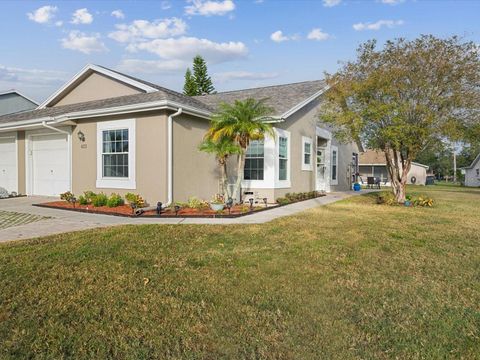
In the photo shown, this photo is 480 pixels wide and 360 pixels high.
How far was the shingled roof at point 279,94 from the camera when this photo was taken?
1384 centimetres

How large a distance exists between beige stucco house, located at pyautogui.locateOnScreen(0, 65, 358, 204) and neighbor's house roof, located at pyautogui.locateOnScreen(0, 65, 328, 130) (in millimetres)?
39

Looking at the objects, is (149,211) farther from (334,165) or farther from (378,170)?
(378,170)

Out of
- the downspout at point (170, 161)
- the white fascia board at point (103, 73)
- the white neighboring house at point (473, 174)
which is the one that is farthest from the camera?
the white neighboring house at point (473, 174)

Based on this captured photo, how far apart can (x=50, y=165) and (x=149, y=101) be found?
20.5 feet

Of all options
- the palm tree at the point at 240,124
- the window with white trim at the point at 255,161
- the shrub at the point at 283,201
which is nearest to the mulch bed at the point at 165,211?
the shrub at the point at 283,201

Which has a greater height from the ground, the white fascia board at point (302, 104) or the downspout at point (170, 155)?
the white fascia board at point (302, 104)

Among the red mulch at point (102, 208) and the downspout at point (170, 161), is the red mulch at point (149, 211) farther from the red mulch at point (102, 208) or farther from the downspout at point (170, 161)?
the downspout at point (170, 161)

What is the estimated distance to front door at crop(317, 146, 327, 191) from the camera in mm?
17953

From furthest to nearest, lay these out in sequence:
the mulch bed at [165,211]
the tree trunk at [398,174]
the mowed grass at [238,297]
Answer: the tree trunk at [398,174] → the mulch bed at [165,211] → the mowed grass at [238,297]

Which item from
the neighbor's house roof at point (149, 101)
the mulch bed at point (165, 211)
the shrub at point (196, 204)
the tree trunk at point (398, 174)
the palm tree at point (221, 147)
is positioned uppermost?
the neighbor's house roof at point (149, 101)

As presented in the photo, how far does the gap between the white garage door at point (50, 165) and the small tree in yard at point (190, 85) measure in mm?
16875

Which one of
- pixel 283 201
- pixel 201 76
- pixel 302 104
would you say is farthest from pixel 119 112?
pixel 201 76

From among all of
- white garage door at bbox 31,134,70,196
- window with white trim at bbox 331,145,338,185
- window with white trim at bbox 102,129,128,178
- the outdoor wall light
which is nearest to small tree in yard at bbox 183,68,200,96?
window with white trim at bbox 331,145,338,185

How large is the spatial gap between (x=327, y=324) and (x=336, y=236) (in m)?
3.93
